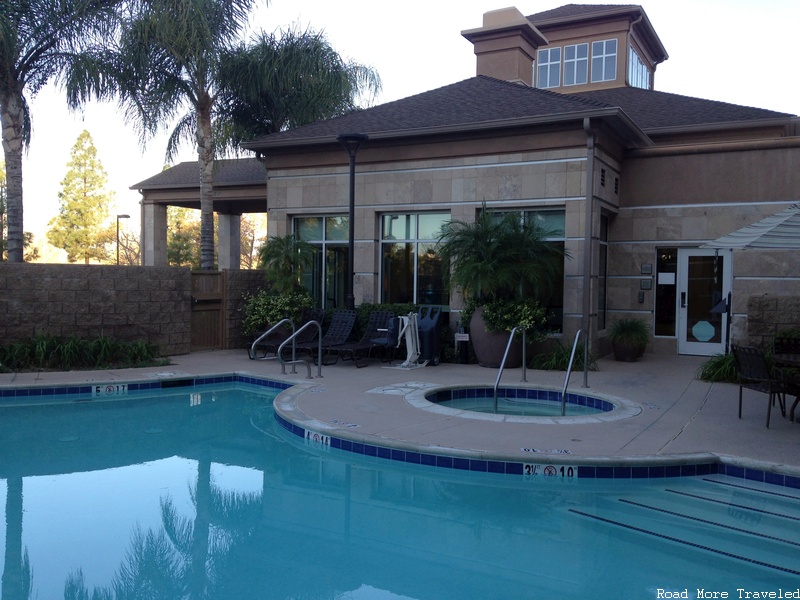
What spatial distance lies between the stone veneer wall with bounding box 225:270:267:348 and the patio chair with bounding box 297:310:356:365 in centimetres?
175

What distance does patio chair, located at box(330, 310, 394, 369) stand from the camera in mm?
12219

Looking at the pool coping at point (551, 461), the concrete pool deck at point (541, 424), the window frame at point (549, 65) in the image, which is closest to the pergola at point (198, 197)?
the window frame at point (549, 65)

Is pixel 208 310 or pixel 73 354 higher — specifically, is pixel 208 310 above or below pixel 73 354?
above

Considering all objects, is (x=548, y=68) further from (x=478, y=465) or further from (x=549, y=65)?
(x=478, y=465)

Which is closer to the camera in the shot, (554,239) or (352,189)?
(554,239)

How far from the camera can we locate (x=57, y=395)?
992 centimetres

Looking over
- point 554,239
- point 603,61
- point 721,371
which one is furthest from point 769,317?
point 603,61

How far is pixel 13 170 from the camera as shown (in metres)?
13.5

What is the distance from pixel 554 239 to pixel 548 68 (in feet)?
35.8

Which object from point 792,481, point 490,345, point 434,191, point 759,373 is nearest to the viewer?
point 792,481

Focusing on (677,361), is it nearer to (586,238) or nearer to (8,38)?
(586,238)

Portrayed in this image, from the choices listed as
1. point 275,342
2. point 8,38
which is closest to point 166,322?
point 275,342

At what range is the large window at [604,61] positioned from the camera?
793 inches

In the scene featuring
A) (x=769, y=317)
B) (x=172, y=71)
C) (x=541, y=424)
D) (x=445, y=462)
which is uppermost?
(x=172, y=71)
